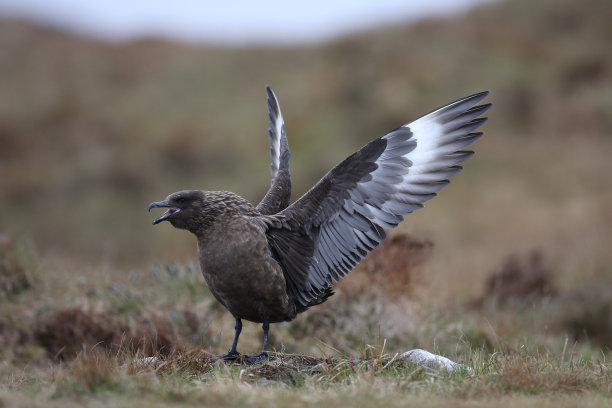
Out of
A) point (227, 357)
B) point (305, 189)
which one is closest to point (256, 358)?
point (227, 357)

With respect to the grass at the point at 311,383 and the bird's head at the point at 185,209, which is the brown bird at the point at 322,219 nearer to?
the bird's head at the point at 185,209

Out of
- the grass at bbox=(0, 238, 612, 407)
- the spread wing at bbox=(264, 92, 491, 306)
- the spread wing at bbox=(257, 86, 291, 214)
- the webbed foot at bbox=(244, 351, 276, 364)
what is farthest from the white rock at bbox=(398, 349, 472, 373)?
the spread wing at bbox=(257, 86, 291, 214)

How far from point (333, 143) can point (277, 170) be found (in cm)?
1200

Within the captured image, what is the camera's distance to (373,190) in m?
4.43

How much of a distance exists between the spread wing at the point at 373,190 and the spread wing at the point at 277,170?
2.14 ft

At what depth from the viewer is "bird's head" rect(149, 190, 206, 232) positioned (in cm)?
442

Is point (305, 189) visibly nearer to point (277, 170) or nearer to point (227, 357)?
point (277, 170)

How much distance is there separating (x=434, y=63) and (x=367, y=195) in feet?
55.4

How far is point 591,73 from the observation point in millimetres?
19953

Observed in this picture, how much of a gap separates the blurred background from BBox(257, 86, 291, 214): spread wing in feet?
5.17

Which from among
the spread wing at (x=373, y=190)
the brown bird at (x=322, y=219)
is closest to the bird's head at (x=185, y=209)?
the brown bird at (x=322, y=219)

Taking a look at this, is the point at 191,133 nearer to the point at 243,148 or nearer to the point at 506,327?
the point at 243,148

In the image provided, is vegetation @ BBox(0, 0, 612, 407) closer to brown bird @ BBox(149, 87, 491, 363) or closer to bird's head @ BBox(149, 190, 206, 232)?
brown bird @ BBox(149, 87, 491, 363)

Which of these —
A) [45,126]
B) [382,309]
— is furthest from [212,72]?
[382,309]
